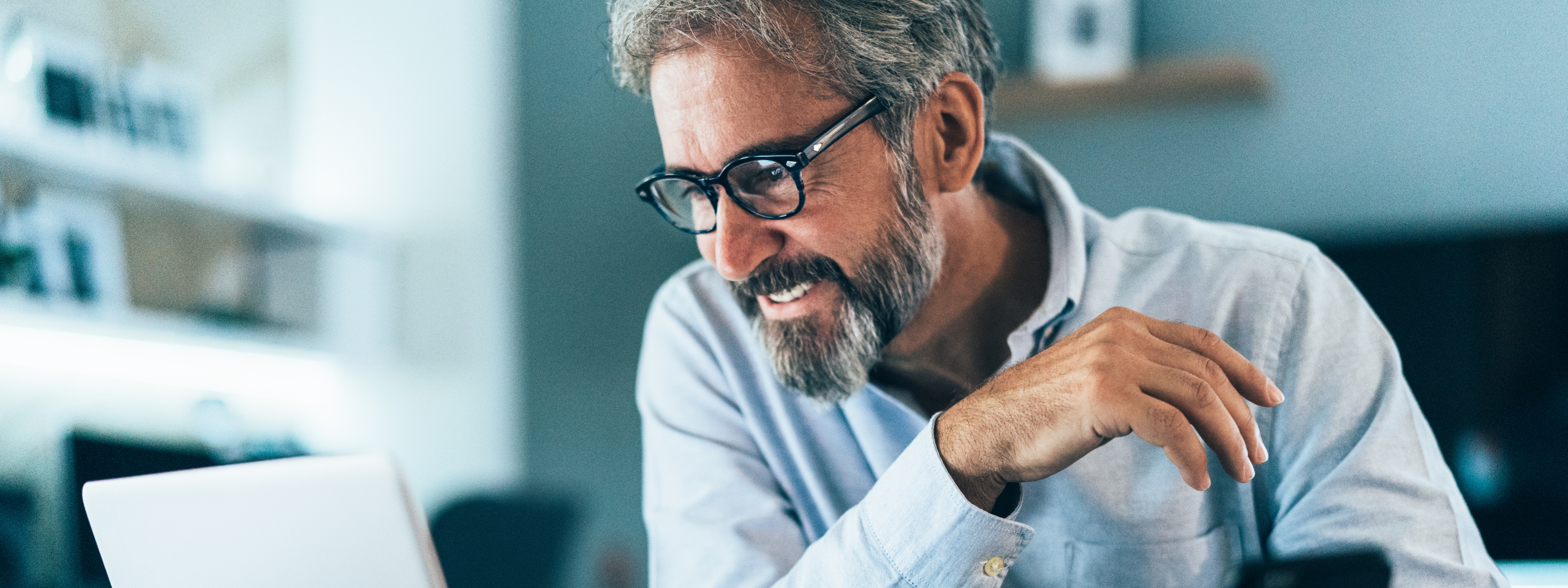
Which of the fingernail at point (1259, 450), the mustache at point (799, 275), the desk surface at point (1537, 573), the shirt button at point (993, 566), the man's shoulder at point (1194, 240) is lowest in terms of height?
the desk surface at point (1537, 573)

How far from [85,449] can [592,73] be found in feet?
5.74

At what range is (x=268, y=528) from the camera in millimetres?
735

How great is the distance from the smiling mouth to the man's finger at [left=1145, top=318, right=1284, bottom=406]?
36 cm

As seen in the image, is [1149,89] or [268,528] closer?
[268,528]

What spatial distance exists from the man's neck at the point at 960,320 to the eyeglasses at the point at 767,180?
20 centimetres

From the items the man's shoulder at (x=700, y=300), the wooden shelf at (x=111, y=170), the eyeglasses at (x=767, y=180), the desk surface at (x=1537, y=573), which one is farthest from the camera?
the desk surface at (x=1537, y=573)

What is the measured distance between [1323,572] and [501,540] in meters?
1.90

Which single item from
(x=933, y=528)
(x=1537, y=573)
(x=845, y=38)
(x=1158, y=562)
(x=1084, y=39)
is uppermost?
(x=1084, y=39)

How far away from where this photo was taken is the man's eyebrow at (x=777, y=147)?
0.92 metres

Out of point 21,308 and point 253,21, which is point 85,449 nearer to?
point 21,308

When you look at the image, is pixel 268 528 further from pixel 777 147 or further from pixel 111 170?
pixel 111 170

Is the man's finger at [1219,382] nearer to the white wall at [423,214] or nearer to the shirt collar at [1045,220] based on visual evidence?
the shirt collar at [1045,220]

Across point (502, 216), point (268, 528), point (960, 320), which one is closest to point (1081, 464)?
point (960, 320)

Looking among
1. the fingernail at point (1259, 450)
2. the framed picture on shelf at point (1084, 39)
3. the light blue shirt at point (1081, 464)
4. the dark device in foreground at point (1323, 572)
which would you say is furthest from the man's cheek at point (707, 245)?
the framed picture on shelf at point (1084, 39)
